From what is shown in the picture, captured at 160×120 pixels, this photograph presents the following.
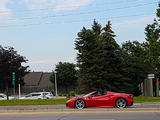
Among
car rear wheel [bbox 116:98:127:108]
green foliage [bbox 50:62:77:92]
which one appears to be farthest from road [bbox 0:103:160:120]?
green foliage [bbox 50:62:77:92]

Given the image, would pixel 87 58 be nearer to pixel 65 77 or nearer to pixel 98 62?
pixel 98 62

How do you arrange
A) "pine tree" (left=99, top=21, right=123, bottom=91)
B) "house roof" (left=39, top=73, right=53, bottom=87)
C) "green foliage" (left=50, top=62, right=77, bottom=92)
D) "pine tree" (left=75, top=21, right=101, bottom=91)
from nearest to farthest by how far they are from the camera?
"pine tree" (left=75, top=21, right=101, bottom=91)
"pine tree" (left=99, top=21, right=123, bottom=91)
"green foliage" (left=50, top=62, right=77, bottom=92)
"house roof" (left=39, top=73, right=53, bottom=87)

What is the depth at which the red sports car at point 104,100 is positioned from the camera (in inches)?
693

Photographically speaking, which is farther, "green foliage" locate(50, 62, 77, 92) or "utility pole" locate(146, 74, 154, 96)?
"green foliage" locate(50, 62, 77, 92)

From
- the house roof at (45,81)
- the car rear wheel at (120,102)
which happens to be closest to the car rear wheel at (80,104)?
the car rear wheel at (120,102)

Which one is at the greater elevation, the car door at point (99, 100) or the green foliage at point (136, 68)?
the green foliage at point (136, 68)

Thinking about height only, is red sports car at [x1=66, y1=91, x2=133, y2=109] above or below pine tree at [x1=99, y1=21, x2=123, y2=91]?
below

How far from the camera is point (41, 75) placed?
86.4 metres

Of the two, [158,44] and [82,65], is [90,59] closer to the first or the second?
[82,65]

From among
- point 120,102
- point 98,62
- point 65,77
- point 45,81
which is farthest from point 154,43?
point 45,81

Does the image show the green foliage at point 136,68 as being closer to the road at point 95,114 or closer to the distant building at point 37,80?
the distant building at point 37,80

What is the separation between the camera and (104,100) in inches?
701

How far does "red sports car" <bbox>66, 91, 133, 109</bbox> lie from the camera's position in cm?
1761

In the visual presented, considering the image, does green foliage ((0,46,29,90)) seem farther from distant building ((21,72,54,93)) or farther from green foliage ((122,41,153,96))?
distant building ((21,72,54,93))
